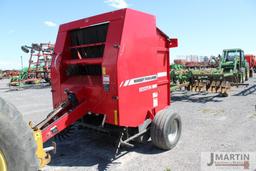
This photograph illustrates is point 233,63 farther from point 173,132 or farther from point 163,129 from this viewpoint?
point 163,129

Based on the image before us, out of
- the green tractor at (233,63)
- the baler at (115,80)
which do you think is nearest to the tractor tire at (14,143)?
the baler at (115,80)

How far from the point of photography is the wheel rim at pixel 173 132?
4532 millimetres

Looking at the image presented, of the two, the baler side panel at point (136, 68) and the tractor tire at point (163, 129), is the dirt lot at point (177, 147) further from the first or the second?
the baler side panel at point (136, 68)

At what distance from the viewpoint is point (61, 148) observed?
15.5 feet

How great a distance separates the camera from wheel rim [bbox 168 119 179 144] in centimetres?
453

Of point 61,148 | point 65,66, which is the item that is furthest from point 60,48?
point 61,148

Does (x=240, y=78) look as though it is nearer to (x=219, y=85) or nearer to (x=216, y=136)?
(x=219, y=85)

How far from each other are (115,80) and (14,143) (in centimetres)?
174

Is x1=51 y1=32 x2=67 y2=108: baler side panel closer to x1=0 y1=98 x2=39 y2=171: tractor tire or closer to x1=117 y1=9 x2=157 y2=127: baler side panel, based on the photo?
x1=117 y1=9 x2=157 y2=127: baler side panel

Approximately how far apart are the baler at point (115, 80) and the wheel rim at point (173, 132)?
19 mm

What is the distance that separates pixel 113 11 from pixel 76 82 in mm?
1425

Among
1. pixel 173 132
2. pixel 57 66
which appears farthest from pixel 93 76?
pixel 173 132

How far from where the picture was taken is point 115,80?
3627mm

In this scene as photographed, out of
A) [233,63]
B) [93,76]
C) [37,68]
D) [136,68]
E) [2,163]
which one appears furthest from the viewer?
[37,68]
